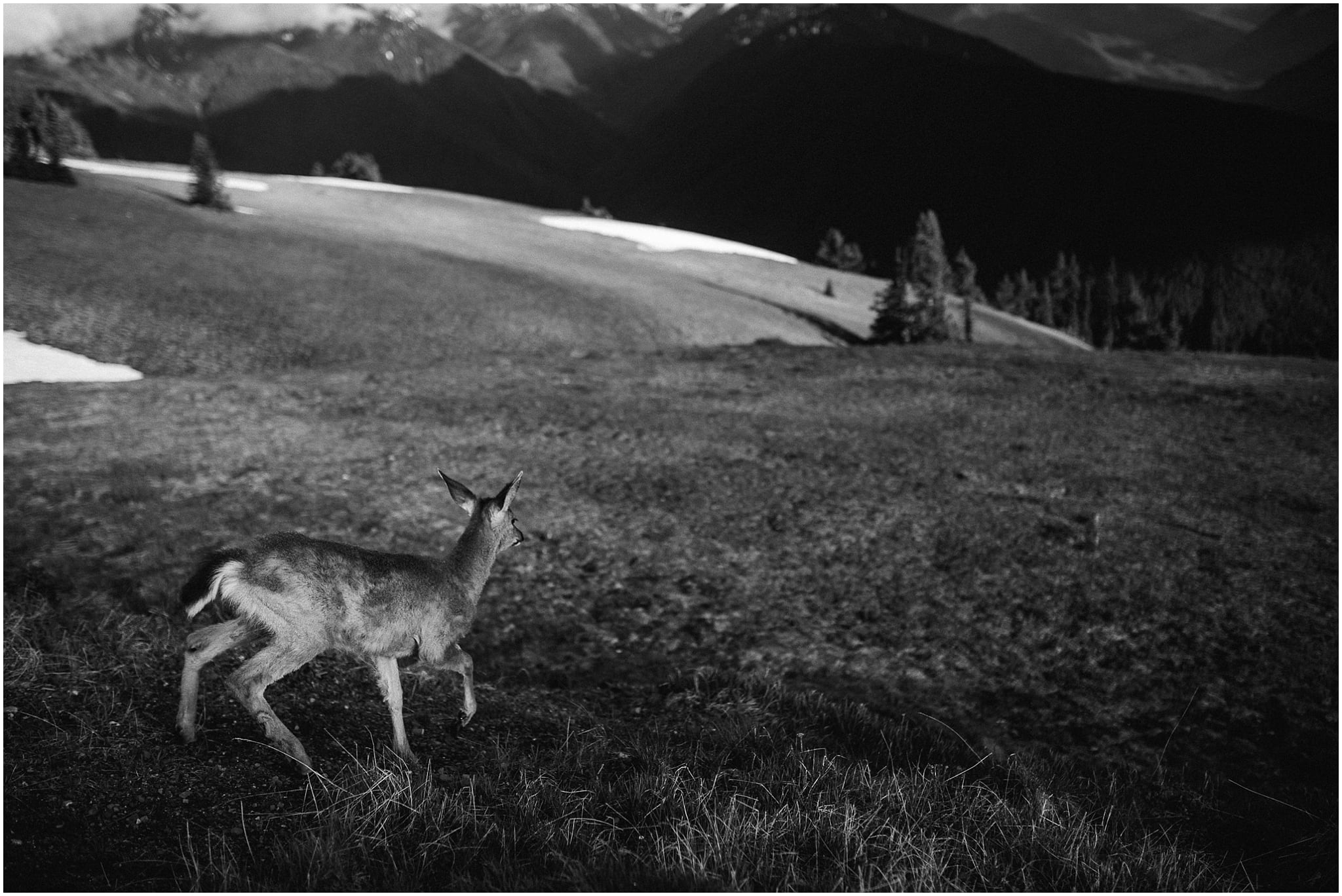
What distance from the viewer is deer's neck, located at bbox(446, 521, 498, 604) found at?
5.65 m

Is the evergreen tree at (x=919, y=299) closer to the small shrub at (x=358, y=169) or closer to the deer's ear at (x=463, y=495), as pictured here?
the deer's ear at (x=463, y=495)

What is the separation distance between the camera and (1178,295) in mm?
165375

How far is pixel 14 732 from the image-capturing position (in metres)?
4.93

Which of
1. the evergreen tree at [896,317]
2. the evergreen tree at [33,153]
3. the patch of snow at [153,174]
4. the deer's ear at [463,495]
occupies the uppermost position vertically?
the patch of snow at [153,174]

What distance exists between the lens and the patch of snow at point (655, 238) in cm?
7725

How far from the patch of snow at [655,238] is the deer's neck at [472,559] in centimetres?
6961

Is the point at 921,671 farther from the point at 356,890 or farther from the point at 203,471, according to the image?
the point at 203,471

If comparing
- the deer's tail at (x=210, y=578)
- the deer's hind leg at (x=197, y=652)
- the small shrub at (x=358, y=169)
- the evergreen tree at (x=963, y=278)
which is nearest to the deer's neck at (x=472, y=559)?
the deer's hind leg at (x=197, y=652)

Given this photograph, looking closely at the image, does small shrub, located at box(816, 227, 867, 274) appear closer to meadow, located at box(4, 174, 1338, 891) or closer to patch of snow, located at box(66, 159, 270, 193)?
patch of snow, located at box(66, 159, 270, 193)

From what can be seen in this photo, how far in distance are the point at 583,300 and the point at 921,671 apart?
38152 millimetres

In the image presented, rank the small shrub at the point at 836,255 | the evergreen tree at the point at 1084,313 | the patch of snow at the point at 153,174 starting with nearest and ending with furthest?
the patch of snow at the point at 153,174 < the small shrub at the point at 836,255 < the evergreen tree at the point at 1084,313

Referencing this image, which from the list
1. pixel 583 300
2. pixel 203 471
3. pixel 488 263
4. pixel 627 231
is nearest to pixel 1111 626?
pixel 203 471

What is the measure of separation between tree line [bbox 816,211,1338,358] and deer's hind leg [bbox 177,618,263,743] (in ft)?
179

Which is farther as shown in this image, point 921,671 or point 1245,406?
point 1245,406
